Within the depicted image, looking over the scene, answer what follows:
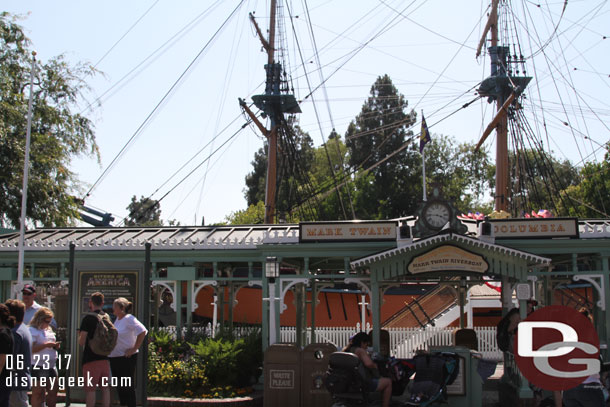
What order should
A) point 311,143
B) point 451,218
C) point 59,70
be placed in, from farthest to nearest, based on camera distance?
point 311,143
point 59,70
point 451,218

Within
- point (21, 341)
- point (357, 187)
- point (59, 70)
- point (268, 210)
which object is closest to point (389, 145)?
point (357, 187)

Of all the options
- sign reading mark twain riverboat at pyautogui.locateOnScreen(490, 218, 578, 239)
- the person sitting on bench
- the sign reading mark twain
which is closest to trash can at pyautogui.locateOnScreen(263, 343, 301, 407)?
the person sitting on bench

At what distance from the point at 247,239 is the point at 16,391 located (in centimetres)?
862

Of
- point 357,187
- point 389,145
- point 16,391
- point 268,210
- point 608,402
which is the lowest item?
point 608,402

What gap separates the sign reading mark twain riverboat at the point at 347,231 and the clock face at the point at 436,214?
2.93 feet

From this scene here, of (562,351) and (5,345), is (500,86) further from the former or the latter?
(5,345)

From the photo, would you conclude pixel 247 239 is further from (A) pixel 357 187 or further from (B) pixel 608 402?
(A) pixel 357 187

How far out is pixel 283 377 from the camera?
12492 millimetres

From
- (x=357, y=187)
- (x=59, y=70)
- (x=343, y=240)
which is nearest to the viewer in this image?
(x=343, y=240)

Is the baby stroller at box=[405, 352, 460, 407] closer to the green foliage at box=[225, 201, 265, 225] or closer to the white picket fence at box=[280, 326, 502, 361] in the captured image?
the white picket fence at box=[280, 326, 502, 361]

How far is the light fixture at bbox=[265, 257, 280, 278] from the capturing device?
14398 mm

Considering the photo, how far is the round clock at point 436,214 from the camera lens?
13.6 m

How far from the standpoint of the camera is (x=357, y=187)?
6047 centimetres

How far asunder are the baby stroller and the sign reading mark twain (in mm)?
1968
